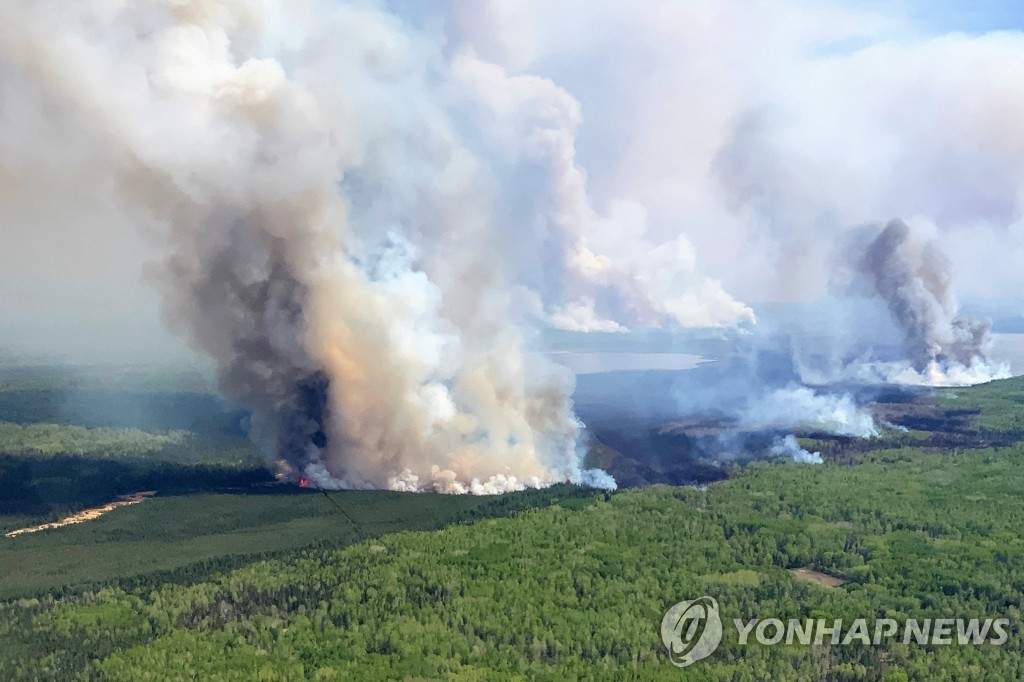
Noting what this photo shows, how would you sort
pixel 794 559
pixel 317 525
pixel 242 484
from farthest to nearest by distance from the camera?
pixel 242 484 → pixel 317 525 → pixel 794 559

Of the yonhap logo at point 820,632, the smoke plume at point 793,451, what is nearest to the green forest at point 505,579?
the yonhap logo at point 820,632

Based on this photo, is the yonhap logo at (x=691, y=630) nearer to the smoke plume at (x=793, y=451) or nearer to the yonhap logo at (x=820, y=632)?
the yonhap logo at (x=820, y=632)

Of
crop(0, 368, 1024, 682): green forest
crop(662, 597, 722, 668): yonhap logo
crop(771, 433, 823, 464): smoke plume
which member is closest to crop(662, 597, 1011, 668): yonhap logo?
crop(662, 597, 722, 668): yonhap logo

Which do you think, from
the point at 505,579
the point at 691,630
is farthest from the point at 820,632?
the point at 505,579

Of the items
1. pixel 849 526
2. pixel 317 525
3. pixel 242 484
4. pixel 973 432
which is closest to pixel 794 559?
pixel 849 526

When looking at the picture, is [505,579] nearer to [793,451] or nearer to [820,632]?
[820,632]

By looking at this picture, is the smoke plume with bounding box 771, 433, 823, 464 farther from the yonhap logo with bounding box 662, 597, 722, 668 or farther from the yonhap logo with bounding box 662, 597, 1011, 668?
the yonhap logo with bounding box 662, 597, 722, 668

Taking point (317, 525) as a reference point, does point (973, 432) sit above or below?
above

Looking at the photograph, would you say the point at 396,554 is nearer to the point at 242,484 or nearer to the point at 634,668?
the point at 634,668
